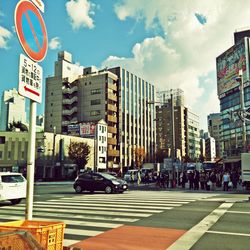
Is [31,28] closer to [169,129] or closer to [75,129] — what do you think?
[75,129]

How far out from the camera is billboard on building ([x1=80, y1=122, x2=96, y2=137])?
75000mm

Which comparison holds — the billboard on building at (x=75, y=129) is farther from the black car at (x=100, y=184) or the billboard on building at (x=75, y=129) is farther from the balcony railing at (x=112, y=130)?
the black car at (x=100, y=184)

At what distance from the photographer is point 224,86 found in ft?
221

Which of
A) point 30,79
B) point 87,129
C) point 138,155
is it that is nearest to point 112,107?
point 87,129

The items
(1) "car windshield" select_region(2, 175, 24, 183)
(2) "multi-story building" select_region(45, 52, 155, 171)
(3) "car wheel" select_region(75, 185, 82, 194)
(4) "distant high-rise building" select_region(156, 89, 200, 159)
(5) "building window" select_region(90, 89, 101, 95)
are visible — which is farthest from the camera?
(4) "distant high-rise building" select_region(156, 89, 200, 159)

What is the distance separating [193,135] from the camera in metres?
141

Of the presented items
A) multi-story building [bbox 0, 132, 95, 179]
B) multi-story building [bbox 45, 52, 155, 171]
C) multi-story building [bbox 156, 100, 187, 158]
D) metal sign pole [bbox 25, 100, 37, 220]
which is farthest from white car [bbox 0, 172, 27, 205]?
multi-story building [bbox 156, 100, 187, 158]

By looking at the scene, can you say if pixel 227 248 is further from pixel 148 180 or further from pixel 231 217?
pixel 148 180

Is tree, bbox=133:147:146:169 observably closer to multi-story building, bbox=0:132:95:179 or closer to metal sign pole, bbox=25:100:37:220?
multi-story building, bbox=0:132:95:179

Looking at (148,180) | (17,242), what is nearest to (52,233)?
(17,242)

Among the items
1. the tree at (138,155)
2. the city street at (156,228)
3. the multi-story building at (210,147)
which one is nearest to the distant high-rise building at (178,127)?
the multi-story building at (210,147)

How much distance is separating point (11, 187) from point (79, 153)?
50.9 meters

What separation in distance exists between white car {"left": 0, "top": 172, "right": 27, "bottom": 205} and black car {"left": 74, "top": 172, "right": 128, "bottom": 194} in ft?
23.6

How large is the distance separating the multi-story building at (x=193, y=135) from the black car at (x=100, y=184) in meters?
116
